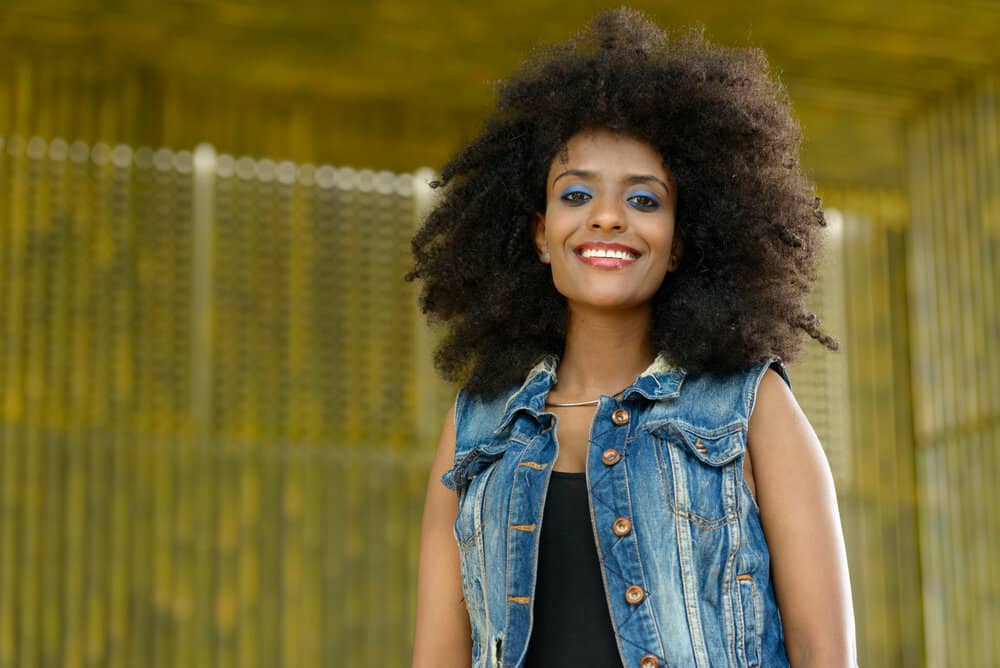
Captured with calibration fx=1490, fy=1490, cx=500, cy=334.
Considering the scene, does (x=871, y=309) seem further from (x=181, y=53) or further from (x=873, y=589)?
(x=181, y=53)

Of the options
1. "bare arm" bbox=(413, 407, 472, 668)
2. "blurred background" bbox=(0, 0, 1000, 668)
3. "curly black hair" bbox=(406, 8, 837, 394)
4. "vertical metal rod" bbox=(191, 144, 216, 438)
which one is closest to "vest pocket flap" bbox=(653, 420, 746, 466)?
"curly black hair" bbox=(406, 8, 837, 394)

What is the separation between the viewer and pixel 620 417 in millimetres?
2066

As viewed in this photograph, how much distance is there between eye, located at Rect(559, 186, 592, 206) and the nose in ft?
0.12

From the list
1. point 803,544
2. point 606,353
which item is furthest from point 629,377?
point 803,544

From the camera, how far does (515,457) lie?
2.08 meters

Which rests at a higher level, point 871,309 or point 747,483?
point 871,309

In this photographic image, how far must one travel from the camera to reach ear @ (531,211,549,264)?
2.36m

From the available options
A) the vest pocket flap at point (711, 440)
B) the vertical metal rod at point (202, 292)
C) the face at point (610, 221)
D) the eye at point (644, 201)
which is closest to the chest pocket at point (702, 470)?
the vest pocket flap at point (711, 440)

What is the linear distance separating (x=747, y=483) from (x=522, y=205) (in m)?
0.63

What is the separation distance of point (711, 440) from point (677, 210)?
42 cm

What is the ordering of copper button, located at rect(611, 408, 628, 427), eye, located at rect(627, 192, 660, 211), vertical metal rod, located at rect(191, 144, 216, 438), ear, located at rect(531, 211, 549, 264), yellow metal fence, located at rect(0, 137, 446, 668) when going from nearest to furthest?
1. copper button, located at rect(611, 408, 628, 427)
2. eye, located at rect(627, 192, 660, 211)
3. ear, located at rect(531, 211, 549, 264)
4. yellow metal fence, located at rect(0, 137, 446, 668)
5. vertical metal rod, located at rect(191, 144, 216, 438)

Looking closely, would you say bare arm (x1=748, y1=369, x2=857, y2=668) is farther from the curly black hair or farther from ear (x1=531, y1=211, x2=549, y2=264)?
ear (x1=531, y1=211, x2=549, y2=264)

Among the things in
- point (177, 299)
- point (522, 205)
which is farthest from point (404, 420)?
point (522, 205)

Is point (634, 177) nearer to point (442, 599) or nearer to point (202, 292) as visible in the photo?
point (442, 599)
